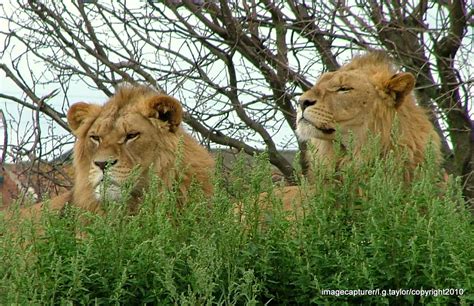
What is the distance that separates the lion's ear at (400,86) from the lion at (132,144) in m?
1.24

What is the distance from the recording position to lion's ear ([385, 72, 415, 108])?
7.00 metres

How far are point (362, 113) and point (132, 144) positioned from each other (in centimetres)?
145

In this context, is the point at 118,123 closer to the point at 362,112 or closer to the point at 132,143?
the point at 132,143

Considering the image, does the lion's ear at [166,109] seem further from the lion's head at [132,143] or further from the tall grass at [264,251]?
the tall grass at [264,251]

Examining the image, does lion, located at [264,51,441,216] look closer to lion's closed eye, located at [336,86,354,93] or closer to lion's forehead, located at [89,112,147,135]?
lion's closed eye, located at [336,86,354,93]

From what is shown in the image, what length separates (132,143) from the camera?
6.97 m

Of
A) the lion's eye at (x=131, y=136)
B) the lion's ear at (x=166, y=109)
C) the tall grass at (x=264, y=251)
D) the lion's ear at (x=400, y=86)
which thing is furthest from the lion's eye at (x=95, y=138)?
the lion's ear at (x=400, y=86)

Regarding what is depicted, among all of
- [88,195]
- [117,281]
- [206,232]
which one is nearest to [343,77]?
[88,195]

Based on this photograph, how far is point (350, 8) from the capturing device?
8.18 meters

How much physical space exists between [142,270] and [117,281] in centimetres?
16

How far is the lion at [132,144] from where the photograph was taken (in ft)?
22.3

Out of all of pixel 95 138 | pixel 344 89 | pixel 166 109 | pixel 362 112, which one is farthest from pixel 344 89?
pixel 95 138

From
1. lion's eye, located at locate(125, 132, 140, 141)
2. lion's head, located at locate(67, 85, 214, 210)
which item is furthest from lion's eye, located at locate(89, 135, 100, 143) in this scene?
lion's eye, located at locate(125, 132, 140, 141)

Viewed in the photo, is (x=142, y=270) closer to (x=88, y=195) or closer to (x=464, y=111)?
(x=88, y=195)
